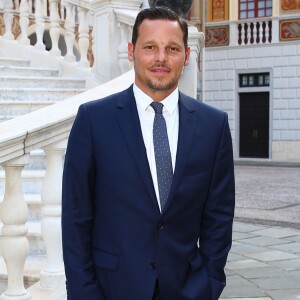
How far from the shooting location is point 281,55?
19516mm

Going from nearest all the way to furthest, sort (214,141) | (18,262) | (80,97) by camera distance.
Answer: (214,141) → (18,262) → (80,97)

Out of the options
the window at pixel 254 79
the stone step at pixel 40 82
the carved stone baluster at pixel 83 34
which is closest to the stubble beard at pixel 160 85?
the stone step at pixel 40 82

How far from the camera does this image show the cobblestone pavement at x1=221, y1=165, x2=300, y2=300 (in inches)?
161

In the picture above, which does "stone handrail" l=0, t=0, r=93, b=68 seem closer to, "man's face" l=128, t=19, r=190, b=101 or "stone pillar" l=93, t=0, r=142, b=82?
"stone pillar" l=93, t=0, r=142, b=82

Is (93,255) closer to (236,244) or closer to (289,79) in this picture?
(236,244)

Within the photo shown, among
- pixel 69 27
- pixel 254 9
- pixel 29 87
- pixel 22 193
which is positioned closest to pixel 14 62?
pixel 69 27

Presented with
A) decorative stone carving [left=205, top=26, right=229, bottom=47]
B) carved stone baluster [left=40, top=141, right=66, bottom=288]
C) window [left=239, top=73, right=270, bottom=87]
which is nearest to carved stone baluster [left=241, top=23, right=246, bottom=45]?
decorative stone carving [left=205, top=26, right=229, bottom=47]

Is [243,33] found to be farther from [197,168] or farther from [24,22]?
[197,168]

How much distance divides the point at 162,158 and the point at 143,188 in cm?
12

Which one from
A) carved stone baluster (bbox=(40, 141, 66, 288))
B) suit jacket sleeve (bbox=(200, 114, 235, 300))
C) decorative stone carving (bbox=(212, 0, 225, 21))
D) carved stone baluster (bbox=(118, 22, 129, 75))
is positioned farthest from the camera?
decorative stone carving (bbox=(212, 0, 225, 21))

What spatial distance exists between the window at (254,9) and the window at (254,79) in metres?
2.04

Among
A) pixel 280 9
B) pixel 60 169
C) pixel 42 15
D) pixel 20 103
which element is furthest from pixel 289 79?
pixel 60 169

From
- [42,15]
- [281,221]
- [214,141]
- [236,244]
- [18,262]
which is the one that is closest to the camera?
[214,141]

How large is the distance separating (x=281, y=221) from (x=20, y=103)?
12.8ft
